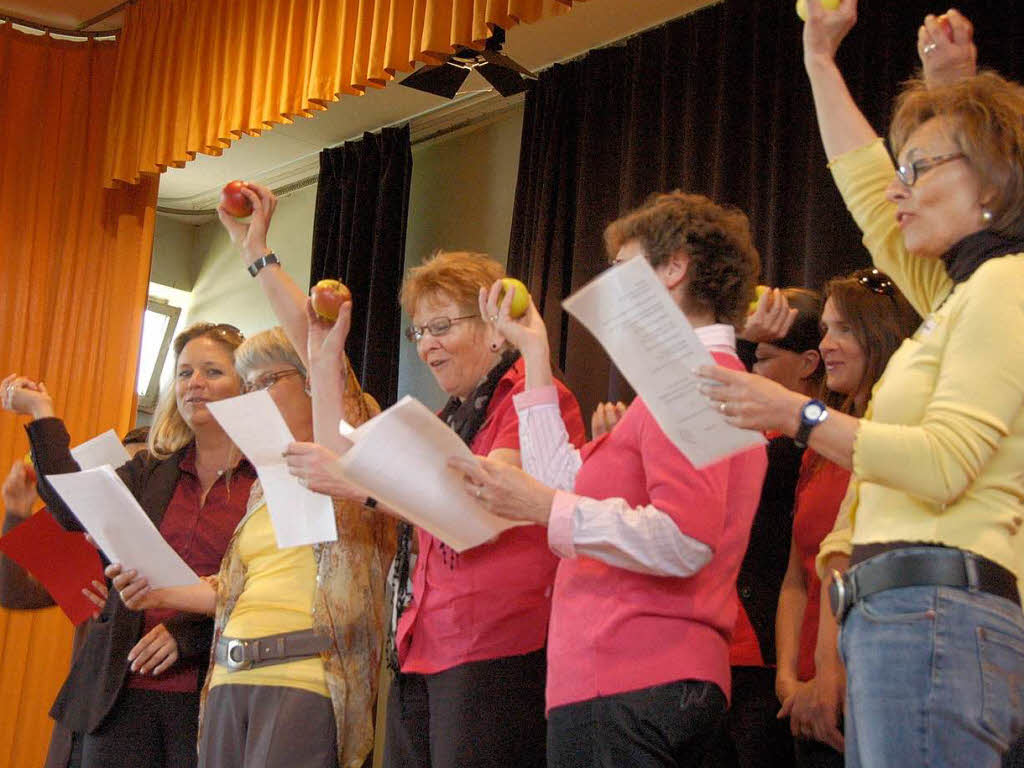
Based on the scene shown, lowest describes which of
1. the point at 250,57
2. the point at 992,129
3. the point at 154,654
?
the point at 154,654

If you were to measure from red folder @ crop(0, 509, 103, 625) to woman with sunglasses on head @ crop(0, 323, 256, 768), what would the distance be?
4 centimetres

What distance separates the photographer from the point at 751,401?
1430mm

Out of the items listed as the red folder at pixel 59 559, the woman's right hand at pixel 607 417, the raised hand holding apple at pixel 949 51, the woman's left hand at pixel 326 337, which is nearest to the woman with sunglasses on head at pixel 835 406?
the woman's right hand at pixel 607 417

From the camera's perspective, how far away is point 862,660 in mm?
1421

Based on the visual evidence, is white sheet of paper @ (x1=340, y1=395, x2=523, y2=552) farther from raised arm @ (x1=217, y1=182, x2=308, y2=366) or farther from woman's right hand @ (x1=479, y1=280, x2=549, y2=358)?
raised arm @ (x1=217, y1=182, x2=308, y2=366)

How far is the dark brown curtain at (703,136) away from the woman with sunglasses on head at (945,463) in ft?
6.92

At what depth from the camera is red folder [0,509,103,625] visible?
2.93 meters

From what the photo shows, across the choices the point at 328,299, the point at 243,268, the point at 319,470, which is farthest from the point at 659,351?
the point at 243,268

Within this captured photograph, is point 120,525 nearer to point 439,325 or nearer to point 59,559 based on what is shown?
point 59,559

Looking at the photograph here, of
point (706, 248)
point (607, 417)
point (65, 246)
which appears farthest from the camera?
point (65, 246)

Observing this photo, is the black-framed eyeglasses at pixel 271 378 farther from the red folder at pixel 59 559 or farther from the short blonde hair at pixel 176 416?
the red folder at pixel 59 559

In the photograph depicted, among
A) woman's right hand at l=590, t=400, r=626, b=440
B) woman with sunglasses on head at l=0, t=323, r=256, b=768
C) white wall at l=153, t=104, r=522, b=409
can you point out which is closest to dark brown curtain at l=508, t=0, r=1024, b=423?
white wall at l=153, t=104, r=522, b=409

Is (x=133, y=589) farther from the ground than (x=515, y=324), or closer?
closer

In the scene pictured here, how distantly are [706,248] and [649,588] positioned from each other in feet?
1.82
